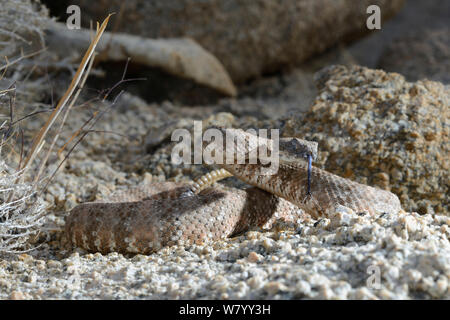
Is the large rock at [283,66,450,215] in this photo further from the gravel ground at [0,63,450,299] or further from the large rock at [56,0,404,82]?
the large rock at [56,0,404,82]

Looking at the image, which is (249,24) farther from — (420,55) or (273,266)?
(273,266)

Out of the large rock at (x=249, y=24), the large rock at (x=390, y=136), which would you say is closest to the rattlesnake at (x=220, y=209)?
the large rock at (x=390, y=136)

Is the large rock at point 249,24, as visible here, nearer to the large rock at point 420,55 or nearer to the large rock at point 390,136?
the large rock at point 420,55

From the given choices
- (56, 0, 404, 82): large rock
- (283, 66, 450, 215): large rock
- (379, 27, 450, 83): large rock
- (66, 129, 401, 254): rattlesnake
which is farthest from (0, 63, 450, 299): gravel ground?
(379, 27, 450, 83): large rock

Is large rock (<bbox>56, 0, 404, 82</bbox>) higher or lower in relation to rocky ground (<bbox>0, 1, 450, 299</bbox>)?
higher

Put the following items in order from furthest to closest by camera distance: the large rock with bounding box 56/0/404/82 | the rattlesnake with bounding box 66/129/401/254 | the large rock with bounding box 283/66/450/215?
the large rock with bounding box 56/0/404/82 → the large rock with bounding box 283/66/450/215 → the rattlesnake with bounding box 66/129/401/254

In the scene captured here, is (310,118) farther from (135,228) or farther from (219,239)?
(135,228)

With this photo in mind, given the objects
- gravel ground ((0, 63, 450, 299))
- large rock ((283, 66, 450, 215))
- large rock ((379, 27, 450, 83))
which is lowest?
gravel ground ((0, 63, 450, 299))
